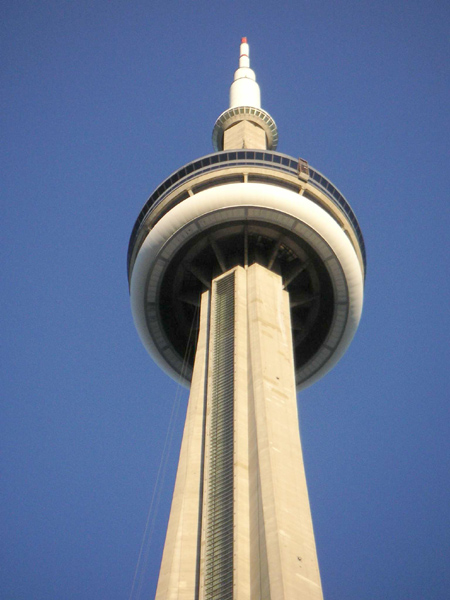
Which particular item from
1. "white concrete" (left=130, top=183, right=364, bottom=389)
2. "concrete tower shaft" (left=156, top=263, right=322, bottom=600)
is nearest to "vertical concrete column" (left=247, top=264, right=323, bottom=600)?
"concrete tower shaft" (left=156, top=263, right=322, bottom=600)

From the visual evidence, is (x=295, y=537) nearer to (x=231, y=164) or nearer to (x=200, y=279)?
(x=200, y=279)

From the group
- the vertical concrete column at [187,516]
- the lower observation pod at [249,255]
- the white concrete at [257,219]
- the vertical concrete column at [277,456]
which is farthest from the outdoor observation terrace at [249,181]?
the vertical concrete column at [187,516]

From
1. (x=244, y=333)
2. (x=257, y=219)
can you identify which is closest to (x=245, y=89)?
(x=257, y=219)

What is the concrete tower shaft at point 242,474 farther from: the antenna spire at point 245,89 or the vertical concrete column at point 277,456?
the antenna spire at point 245,89

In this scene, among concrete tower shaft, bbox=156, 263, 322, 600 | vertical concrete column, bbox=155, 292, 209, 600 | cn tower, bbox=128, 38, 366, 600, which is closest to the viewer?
concrete tower shaft, bbox=156, 263, 322, 600

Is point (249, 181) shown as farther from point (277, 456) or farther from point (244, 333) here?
point (277, 456)

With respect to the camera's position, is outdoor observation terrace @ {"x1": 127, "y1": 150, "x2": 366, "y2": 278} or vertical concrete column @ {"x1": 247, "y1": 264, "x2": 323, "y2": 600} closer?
vertical concrete column @ {"x1": 247, "y1": 264, "x2": 323, "y2": 600}

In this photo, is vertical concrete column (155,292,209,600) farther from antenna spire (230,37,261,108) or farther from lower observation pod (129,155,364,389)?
antenna spire (230,37,261,108)
